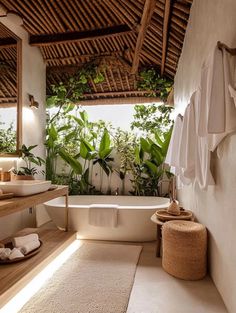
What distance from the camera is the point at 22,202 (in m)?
1.95

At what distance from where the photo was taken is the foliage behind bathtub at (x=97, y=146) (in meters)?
4.14

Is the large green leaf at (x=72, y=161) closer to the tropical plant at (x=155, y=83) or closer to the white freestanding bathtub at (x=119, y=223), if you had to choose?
the white freestanding bathtub at (x=119, y=223)

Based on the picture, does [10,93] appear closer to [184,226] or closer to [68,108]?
[68,108]

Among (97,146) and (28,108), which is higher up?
(28,108)

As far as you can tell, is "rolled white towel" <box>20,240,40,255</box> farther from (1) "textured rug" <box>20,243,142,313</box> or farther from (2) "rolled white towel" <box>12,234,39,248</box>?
(1) "textured rug" <box>20,243,142,313</box>

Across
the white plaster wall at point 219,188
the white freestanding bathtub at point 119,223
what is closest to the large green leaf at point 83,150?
the white freestanding bathtub at point 119,223

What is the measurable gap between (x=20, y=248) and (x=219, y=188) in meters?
1.86

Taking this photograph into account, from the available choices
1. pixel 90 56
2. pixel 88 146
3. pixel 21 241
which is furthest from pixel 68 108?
pixel 21 241

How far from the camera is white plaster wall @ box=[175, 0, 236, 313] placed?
5.28ft

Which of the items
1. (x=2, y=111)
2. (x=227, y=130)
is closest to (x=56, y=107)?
(x=2, y=111)

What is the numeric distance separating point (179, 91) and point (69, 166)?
2.38 m

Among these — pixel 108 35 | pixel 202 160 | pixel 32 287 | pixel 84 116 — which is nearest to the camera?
pixel 202 160

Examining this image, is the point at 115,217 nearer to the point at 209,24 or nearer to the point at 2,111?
the point at 2,111

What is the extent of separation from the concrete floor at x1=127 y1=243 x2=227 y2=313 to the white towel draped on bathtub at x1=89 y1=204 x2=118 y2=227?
0.75 m
